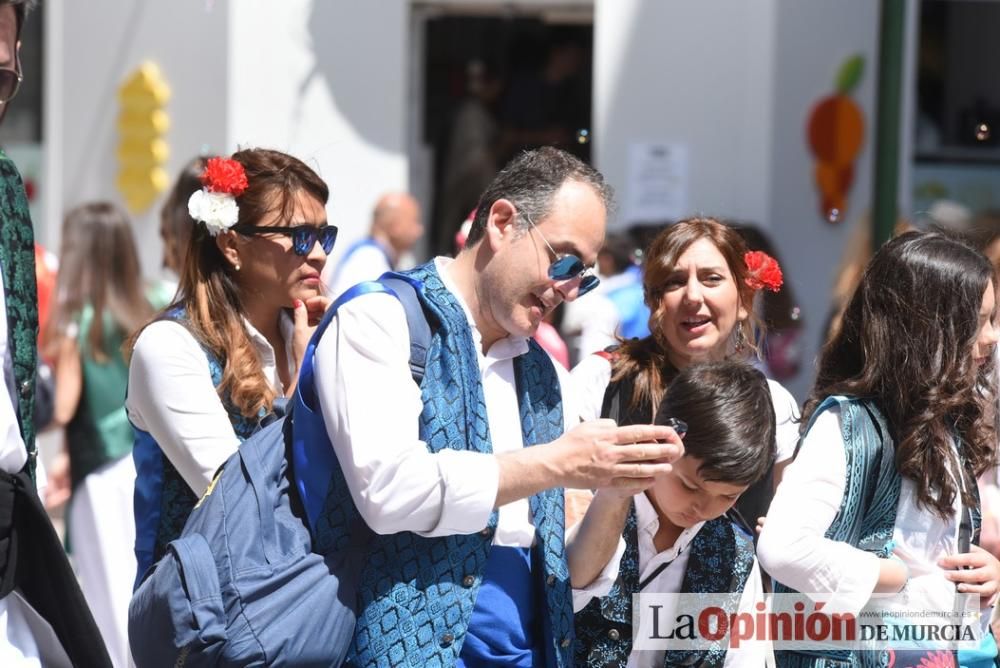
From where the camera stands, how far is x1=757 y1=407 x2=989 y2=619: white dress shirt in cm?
278

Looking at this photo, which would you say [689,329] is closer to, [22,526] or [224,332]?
[224,332]

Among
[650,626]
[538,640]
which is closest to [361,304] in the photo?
[538,640]

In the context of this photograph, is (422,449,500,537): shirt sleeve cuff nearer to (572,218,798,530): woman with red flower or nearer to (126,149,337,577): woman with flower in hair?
(126,149,337,577): woman with flower in hair

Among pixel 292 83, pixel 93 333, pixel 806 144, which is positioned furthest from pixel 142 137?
pixel 806 144

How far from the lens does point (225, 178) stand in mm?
3402

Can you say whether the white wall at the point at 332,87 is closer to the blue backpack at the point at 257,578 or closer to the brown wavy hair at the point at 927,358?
the brown wavy hair at the point at 927,358

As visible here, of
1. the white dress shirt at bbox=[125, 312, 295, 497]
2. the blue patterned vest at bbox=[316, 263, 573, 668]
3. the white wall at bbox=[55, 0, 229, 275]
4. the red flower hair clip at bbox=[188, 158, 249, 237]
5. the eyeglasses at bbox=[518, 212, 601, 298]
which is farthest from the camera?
the white wall at bbox=[55, 0, 229, 275]

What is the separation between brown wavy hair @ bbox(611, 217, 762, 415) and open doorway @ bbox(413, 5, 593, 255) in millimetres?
5896

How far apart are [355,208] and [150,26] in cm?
160

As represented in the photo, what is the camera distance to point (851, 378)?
3084mm

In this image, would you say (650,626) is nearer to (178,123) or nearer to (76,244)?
(76,244)

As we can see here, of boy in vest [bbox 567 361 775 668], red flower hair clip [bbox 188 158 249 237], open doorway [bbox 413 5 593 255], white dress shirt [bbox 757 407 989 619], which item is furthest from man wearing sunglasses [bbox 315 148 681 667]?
open doorway [bbox 413 5 593 255]

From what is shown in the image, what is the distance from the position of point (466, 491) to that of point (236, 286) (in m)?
1.26

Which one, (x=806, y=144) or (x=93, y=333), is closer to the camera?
(x=93, y=333)
